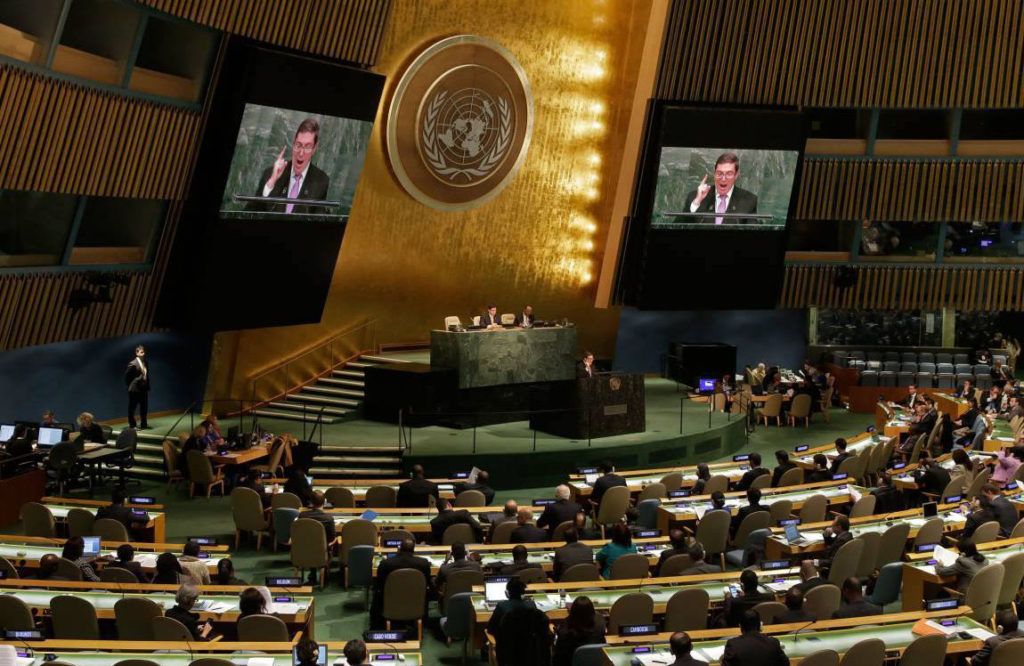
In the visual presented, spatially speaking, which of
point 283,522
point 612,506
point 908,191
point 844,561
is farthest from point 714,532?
point 908,191

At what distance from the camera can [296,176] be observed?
66.1 ft

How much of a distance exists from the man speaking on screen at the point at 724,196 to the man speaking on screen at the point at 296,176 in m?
8.09

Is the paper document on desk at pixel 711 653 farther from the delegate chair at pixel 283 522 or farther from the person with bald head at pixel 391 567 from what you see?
the delegate chair at pixel 283 522

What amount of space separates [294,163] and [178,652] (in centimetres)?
1257

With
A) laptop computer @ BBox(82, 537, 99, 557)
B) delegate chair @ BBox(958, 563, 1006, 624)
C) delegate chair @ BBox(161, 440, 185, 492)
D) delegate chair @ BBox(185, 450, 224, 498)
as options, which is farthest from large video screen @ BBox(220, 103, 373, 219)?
delegate chair @ BBox(958, 563, 1006, 624)

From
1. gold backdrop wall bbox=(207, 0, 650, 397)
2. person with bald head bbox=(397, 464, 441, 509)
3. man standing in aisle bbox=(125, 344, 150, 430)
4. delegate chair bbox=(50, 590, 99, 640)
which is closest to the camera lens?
delegate chair bbox=(50, 590, 99, 640)

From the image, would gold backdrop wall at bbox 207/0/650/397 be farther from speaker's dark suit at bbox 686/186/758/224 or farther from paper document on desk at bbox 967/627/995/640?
paper document on desk at bbox 967/627/995/640

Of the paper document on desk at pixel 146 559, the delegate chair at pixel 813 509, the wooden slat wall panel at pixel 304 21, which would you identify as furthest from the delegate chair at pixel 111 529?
the delegate chair at pixel 813 509

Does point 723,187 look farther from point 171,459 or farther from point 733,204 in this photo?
point 171,459

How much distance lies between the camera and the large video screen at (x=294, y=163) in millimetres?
19125

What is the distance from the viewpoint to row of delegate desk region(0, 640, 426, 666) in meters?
8.48

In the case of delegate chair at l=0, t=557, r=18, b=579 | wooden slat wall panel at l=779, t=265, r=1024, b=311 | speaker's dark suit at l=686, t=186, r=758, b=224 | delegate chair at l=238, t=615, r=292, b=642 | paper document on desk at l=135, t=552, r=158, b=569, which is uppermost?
speaker's dark suit at l=686, t=186, r=758, b=224

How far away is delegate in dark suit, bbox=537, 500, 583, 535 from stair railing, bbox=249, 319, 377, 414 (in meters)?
9.75

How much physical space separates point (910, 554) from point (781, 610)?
3.05m
